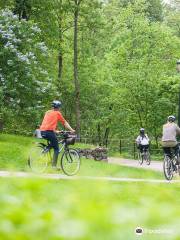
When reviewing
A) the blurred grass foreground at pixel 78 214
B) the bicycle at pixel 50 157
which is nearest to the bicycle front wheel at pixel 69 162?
the bicycle at pixel 50 157

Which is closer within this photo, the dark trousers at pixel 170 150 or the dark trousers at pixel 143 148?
the dark trousers at pixel 170 150

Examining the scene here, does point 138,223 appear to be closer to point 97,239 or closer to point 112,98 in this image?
point 97,239

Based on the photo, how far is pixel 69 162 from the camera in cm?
1789

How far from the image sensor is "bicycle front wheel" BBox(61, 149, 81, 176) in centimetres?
1775

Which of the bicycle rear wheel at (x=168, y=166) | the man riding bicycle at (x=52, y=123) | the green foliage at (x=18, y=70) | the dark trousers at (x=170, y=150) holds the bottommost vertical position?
the bicycle rear wheel at (x=168, y=166)

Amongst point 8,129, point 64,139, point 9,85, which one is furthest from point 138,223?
point 8,129

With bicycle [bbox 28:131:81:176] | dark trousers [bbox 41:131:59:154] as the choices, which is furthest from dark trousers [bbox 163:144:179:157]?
dark trousers [bbox 41:131:59:154]

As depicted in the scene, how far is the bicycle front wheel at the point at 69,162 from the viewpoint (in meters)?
17.8

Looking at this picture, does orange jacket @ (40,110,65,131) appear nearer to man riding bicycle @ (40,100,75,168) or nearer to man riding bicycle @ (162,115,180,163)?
man riding bicycle @ (40,100,75,168)

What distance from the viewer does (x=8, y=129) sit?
37.6 metres

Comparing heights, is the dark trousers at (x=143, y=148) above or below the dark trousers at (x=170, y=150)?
above

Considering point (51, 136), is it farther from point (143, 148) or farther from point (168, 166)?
point (143, 148)

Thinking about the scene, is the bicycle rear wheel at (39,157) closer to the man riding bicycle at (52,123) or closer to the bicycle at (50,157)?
the bicycle at (50,157)

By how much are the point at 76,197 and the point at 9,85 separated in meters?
25.6
